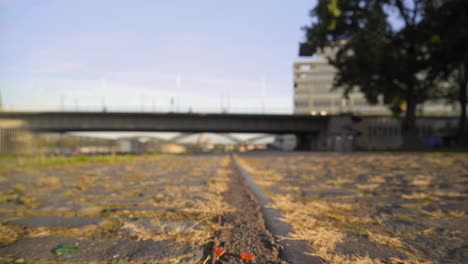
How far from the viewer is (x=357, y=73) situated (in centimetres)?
2280

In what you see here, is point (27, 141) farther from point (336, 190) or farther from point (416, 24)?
point (416, 24)


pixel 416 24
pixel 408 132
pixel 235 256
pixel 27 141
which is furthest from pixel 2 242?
pixel 408 132

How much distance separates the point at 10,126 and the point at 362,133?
144 ft

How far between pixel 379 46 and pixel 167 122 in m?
25.2

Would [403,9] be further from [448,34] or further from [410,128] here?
[410,128]

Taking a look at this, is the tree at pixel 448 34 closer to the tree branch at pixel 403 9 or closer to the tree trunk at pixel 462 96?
the tree branch at pixel 403 9

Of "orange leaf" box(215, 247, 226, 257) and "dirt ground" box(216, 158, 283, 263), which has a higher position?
"orange leaf" box(215, 247, 226, 257)

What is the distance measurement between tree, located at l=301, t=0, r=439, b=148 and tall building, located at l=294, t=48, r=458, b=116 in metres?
1.26

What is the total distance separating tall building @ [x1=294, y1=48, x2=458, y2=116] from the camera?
8.56 meters

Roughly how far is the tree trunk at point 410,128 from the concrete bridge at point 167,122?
44.6 ft

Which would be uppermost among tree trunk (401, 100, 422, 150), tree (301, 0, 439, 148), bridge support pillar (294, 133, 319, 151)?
tree (301, 0, 439, 148)

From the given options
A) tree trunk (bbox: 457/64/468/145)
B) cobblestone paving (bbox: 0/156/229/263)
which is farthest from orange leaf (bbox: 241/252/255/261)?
tree trunk (bbox: 457/64/468/145)

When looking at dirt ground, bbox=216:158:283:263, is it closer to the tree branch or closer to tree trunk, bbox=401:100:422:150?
tree trunk, bbox=401:100:422:150

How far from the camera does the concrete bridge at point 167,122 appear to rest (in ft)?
120
